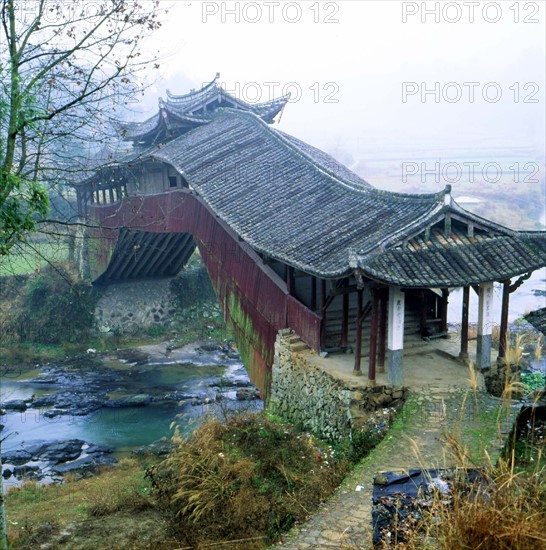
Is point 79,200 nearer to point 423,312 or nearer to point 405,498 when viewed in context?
point 423,312

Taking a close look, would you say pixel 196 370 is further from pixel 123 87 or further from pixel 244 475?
pixel 123 87

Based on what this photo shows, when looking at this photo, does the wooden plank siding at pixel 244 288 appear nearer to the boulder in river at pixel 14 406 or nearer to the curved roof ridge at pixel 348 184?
the curved roof ridge at pixel 348 184

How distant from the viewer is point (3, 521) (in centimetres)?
735

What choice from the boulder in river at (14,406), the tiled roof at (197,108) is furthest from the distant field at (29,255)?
the tiled roof at (197,108)

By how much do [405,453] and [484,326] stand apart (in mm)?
3392

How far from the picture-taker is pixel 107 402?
20.3 m

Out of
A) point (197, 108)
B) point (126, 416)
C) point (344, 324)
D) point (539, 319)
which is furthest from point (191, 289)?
point (539, 319)

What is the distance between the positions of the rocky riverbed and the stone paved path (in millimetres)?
5609

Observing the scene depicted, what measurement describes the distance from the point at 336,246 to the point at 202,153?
811 centimetres

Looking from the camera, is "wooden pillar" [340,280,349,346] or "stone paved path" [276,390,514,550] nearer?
"stone paved path" [276,390,514,550]

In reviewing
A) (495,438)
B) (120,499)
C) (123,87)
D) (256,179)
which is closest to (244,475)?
(120,499)

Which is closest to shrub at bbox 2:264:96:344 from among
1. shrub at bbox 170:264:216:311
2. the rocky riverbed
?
the rocky riverbed

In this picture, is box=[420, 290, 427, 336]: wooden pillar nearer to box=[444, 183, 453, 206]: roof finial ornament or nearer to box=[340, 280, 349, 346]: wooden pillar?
box=[340, 280, 349, 346]: wooden pillar

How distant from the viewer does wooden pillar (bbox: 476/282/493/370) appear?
10.8 m
